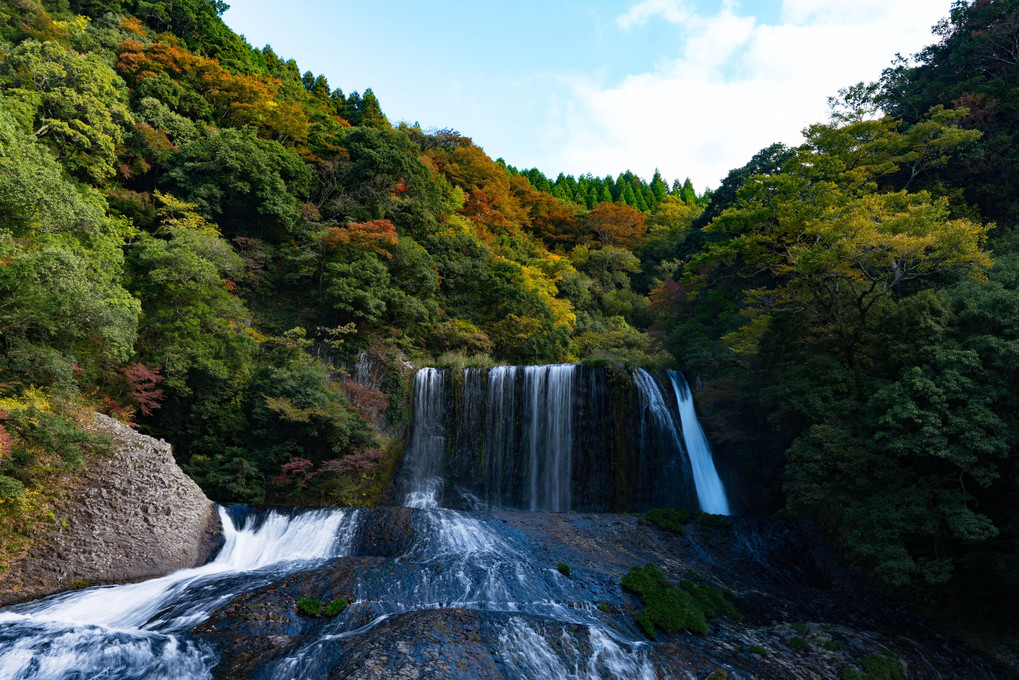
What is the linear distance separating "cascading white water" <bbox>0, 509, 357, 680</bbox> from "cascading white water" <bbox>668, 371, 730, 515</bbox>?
11.1 meters

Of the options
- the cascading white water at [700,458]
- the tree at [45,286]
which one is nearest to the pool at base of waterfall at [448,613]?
the cascading white water at [700,458]

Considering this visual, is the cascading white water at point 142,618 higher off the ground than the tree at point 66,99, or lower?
lower

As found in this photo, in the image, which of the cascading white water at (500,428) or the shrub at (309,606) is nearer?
the shrub at (309,606)

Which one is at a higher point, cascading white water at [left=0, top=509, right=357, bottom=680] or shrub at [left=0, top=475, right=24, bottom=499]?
shrub at [left=0, top=475, right=24, bottom=499]

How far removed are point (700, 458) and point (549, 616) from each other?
10.5 metres

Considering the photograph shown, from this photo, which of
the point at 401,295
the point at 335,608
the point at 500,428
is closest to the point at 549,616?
the point at 335,608

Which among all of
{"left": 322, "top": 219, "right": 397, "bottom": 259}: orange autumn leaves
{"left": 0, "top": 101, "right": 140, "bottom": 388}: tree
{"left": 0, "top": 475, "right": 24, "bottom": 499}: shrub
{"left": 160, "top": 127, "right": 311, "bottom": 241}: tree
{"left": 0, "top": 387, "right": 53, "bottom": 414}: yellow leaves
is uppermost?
{"left": 160, "top": 127, "right": 311, "bottom": 241}: tree

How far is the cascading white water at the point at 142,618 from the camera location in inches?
237

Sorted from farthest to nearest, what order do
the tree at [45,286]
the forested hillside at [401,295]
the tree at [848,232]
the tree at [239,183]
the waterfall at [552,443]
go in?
the tree at [239,183] < the waterfall at [552,443] < the tree at [848,232] < the tree at [45,286] < the forested hillside at [401,295]

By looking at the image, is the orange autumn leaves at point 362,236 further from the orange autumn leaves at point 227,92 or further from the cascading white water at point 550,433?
the orange autumn leaves at point 227,92

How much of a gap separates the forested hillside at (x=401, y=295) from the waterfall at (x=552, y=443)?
1.14 metres

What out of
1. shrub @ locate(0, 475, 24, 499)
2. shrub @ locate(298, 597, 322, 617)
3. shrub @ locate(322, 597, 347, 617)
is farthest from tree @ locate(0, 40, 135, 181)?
shrub @ locate(322, 597, 347, 617)

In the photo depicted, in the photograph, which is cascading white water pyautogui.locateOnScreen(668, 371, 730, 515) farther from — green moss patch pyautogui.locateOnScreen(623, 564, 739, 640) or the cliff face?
the cliff face

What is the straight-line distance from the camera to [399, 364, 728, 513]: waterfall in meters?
15.7
